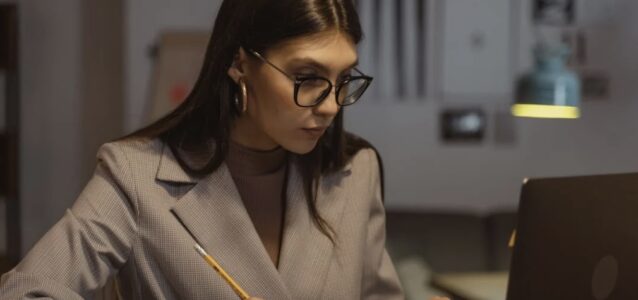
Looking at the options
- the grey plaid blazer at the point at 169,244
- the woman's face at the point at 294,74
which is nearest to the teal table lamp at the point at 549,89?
the grey plaid blazer at the point at 169,244

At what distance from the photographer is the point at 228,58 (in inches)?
59.5

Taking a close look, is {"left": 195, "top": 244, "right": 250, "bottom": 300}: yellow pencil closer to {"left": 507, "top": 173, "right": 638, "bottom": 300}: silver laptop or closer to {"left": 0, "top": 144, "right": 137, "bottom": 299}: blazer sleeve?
{"left": 0, "top": 144, "right": 137, "bottom": 299}: blazer sleeve

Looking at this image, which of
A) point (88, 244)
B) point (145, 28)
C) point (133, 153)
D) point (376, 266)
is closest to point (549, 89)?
point (376, 266)

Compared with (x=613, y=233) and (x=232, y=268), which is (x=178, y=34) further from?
(x=613, y=233)

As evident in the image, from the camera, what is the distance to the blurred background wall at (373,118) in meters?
3.86

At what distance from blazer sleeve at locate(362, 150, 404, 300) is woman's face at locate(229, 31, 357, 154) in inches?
12.2

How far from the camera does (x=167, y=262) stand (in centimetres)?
149

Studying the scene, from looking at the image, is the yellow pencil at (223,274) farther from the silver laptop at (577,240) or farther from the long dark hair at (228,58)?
the silver laptop at (577,240)

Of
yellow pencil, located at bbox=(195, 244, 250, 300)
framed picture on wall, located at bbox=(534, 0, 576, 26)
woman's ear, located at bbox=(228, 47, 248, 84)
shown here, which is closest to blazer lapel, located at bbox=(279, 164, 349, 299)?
yellow pencil, located at bbox=(195, 244, 250, 300)

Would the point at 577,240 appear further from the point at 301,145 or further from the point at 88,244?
the point at 88,244

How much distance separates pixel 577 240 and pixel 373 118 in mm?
2761

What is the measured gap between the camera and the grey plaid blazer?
4.56 ft

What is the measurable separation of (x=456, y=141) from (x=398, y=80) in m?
0.37

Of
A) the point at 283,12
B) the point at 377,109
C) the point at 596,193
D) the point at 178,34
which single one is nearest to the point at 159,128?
the point at 283,12
